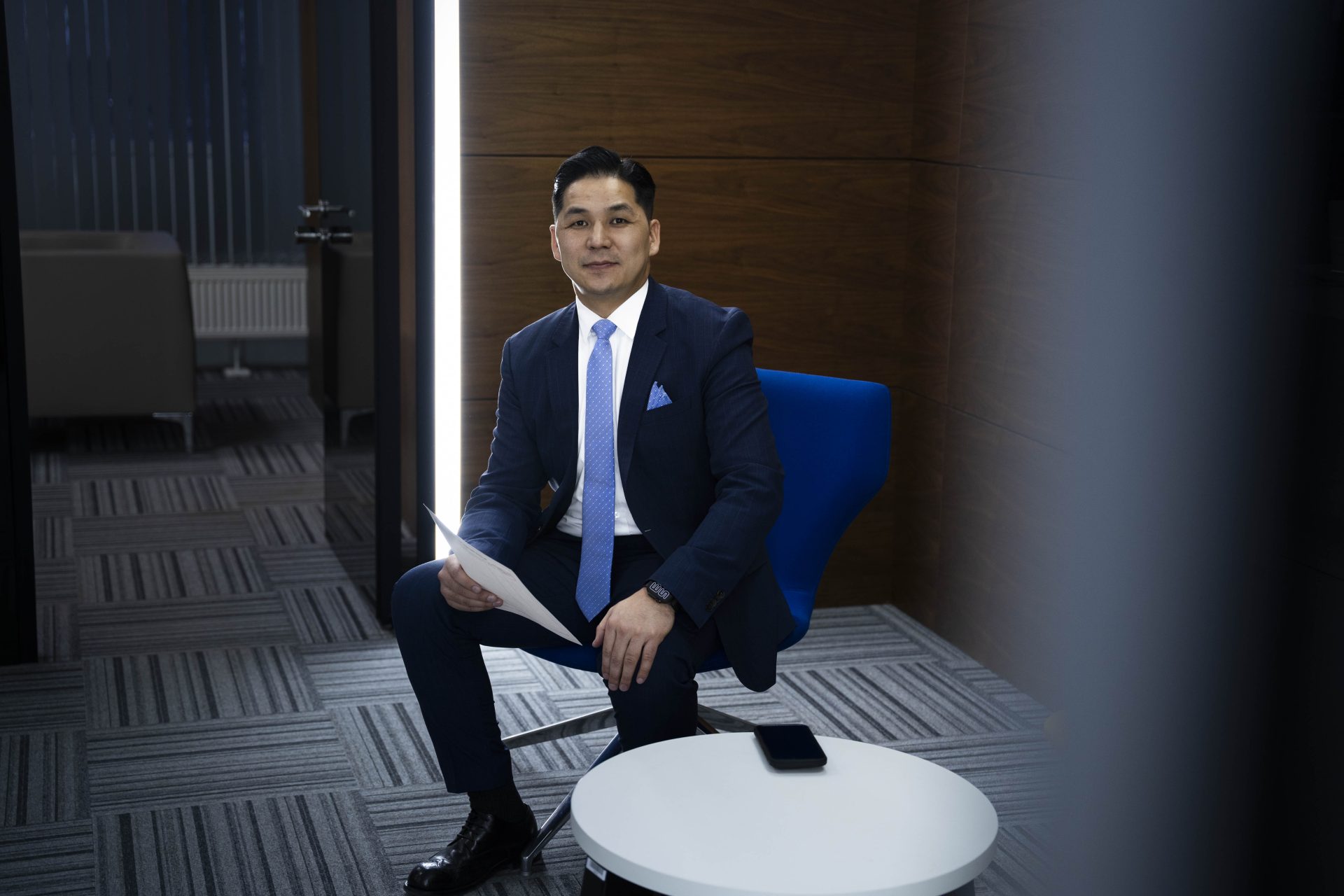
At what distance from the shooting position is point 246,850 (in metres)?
2.26

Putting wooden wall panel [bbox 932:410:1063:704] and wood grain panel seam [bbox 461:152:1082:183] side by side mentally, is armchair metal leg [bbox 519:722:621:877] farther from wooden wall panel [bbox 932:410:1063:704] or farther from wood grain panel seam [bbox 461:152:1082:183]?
wooden wall panel [bbox 932:410:1063:704]

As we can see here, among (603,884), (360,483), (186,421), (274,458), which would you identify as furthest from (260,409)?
(603,884)

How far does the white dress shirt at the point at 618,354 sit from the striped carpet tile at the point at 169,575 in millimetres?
1858

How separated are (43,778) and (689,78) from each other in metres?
2.06

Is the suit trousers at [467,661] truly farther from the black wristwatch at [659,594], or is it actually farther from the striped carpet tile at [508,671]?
the striped carpet tile at [508,671]

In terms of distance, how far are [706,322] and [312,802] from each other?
1.14 m

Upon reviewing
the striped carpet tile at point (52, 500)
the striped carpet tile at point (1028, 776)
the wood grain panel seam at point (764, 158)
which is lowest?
the striped carpet tile at point (52, 500)

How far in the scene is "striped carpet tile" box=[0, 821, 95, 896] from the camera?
212 centimetres

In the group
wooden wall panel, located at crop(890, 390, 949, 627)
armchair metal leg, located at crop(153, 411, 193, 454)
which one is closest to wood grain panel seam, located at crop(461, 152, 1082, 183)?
wooden wall panel, located at crop(890, 390, 949, 627)

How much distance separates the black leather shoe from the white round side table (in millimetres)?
633

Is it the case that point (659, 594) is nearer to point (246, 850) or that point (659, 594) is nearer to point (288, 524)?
point (246, 850)

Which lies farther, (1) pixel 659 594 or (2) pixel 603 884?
(1) pixel 659 594

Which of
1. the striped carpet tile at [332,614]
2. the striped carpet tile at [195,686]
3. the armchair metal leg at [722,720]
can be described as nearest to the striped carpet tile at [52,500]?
the striped carpet tile at [332,614]

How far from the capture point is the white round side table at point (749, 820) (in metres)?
1.26
